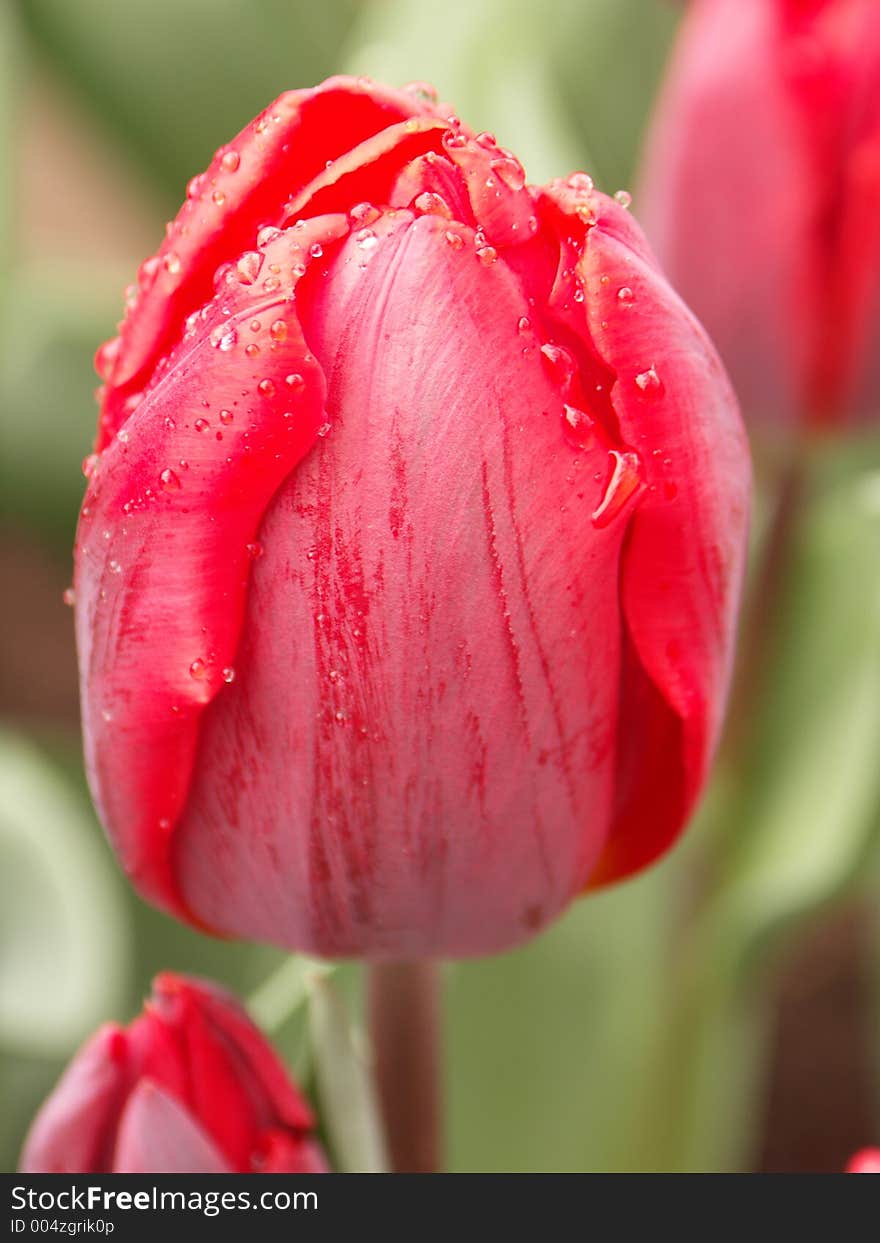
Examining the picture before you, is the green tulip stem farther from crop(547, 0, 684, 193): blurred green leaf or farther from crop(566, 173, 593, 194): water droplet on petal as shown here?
crop(547, 0, 684, 193): blurred green leaf

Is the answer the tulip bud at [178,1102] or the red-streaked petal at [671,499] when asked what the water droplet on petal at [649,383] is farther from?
the tulip bud at [178,1102]

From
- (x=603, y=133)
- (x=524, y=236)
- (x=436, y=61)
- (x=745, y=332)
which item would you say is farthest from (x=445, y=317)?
(x=603, y=133)

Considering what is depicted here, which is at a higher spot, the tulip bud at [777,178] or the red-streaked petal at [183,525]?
the tulip bud at [777,178]

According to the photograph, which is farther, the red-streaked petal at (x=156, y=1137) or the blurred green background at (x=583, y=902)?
the blurred green background at (x=583, y=902)

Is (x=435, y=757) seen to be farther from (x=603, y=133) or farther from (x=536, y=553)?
(x=603, y=133)

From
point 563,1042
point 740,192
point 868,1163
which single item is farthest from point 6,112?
point 868,1163

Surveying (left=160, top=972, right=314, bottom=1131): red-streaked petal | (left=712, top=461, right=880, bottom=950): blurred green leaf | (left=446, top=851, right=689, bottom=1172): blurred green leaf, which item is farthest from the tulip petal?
(left=446, top=851, right=689, bottom=1172): blurred green leaf

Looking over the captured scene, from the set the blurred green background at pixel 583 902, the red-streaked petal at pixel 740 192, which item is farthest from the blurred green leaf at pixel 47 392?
the red-streaked petal at pixel 740 192
